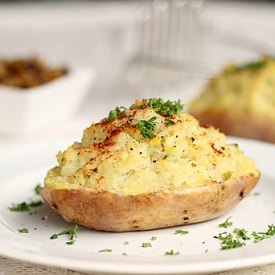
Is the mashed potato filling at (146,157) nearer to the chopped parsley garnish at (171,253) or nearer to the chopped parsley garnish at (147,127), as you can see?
the chopped parsley garnish at (147,127)

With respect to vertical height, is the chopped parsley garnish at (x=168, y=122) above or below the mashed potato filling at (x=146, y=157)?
above

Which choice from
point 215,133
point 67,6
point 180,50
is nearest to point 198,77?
point 180,50

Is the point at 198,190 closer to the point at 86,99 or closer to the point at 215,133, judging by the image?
the point at 215,133

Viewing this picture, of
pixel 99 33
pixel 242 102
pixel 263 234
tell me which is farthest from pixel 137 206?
pixel 99 33

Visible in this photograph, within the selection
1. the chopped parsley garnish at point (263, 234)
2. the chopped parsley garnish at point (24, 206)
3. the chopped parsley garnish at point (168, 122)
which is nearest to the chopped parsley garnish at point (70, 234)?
the chopped parsley garnish at point (24, 206)

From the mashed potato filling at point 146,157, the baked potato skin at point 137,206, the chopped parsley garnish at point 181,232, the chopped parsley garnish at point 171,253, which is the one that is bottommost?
the chopped parsley garnish at point 181,232

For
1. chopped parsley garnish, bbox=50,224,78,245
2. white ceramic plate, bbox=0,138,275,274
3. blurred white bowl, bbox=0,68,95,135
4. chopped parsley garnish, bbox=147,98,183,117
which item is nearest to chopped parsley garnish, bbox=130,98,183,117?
chopped parsley garnish, bbox=147,98,183,117

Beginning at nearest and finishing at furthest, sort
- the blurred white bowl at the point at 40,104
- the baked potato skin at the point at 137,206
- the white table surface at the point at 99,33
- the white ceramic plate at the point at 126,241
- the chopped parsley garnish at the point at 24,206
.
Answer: the white ceramic plate at the point at 126,241, the baked potato skin at the point at 137,206, the chopped parsley garnish at the point at 24,206, the blurred white bowl at the point at 40,104, the white table surface at the point at 99,33
